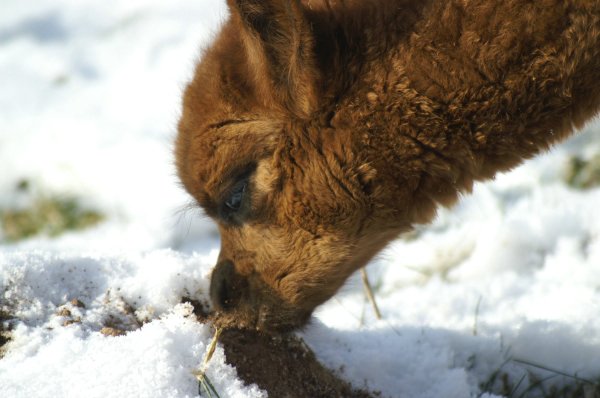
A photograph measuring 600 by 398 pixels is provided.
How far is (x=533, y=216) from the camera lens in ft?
17.5

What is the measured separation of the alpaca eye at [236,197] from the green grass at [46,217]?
10.2ft

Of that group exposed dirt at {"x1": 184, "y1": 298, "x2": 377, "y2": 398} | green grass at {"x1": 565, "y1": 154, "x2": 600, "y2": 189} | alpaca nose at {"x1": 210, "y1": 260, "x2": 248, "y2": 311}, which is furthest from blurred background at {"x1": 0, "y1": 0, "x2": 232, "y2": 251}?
green grass at {"x1": 565, "y1": 154, "x2": 600, "y2": 189}

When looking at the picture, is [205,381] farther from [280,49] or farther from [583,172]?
[583,172]

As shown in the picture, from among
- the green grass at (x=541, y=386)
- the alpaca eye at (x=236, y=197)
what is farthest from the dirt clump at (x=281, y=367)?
the green grass at (x=541, y=386)

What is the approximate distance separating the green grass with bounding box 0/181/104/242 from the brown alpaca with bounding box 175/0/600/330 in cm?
308

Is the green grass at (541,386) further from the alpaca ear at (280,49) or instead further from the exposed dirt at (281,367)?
the alpaca ear at (280,49)

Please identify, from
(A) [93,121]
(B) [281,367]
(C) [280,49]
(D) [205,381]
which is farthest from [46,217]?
(D) [205,381]

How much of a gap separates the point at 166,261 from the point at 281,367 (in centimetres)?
73

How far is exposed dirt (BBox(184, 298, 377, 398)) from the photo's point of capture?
101 inches

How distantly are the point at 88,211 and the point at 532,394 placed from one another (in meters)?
3.95

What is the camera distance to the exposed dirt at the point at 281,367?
2.56m

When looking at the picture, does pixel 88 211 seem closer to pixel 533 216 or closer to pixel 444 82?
pixel 533 216

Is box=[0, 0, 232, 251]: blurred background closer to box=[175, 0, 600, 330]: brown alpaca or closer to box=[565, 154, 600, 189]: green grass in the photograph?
box=[175, 0, 600, 330]: brown alpaca

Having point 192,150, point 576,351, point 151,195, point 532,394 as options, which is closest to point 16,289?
point 192,150
